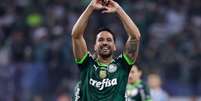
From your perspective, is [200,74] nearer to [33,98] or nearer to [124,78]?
[33,98]

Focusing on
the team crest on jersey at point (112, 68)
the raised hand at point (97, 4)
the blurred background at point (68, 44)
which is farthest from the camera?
the blurred background at point (68, 44)

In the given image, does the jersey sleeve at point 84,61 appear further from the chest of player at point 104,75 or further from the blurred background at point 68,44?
the blurred background at point 68,44

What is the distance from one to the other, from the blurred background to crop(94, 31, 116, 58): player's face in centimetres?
718

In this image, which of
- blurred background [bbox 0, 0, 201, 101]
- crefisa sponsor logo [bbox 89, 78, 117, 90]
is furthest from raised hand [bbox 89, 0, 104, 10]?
blurred background [bbox 0, 0, 201, 101]

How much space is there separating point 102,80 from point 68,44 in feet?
32.8

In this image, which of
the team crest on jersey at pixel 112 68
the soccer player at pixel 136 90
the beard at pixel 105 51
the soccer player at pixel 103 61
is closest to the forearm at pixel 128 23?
the soccer player at pixel 103 61

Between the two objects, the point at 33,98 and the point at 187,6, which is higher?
the point at 187,6

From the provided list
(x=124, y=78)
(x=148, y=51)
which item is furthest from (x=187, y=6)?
(x=124, y=78)

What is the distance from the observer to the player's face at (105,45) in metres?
9.20

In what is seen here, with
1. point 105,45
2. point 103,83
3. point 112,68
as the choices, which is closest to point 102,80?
point 103,83

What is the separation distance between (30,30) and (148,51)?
3.24 metres

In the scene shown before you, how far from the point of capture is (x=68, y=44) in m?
19.3

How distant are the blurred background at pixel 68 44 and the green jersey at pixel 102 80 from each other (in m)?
6.98

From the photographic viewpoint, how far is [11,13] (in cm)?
2122
